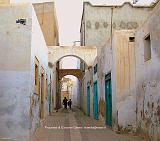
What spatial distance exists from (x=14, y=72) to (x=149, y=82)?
12.7 feet

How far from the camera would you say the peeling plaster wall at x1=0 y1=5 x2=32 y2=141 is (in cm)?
823

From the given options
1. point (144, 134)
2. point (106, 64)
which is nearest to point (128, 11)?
point (106, 64)

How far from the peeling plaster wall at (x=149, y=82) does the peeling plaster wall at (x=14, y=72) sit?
11.3ft

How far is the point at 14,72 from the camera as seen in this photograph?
8414 mm

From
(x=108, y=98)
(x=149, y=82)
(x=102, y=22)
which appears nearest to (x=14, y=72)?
(x=149, y=82)

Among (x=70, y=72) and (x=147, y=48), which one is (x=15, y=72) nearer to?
(x=147, y=48)

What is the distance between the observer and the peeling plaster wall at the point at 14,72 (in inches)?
324

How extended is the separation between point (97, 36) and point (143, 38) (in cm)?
1710

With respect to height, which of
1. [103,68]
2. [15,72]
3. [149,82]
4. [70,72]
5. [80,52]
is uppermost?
[80,52]

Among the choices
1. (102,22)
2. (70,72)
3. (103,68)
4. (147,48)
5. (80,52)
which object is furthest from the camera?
(70,72)

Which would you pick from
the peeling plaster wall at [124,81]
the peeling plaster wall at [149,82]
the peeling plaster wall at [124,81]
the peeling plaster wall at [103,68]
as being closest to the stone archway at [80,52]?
the peeling plaster wall at [103,68]

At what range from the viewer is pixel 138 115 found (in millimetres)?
9734

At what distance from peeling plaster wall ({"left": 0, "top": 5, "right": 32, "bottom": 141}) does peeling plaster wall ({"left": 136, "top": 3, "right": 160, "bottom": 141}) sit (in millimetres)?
3431

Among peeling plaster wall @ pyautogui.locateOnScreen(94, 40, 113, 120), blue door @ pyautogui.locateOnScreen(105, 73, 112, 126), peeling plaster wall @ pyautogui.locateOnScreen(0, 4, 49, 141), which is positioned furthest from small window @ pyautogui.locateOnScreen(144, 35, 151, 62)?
peeling plaster wall @ pyautogui.locateOnScreen(0, 4, 49, 141)
